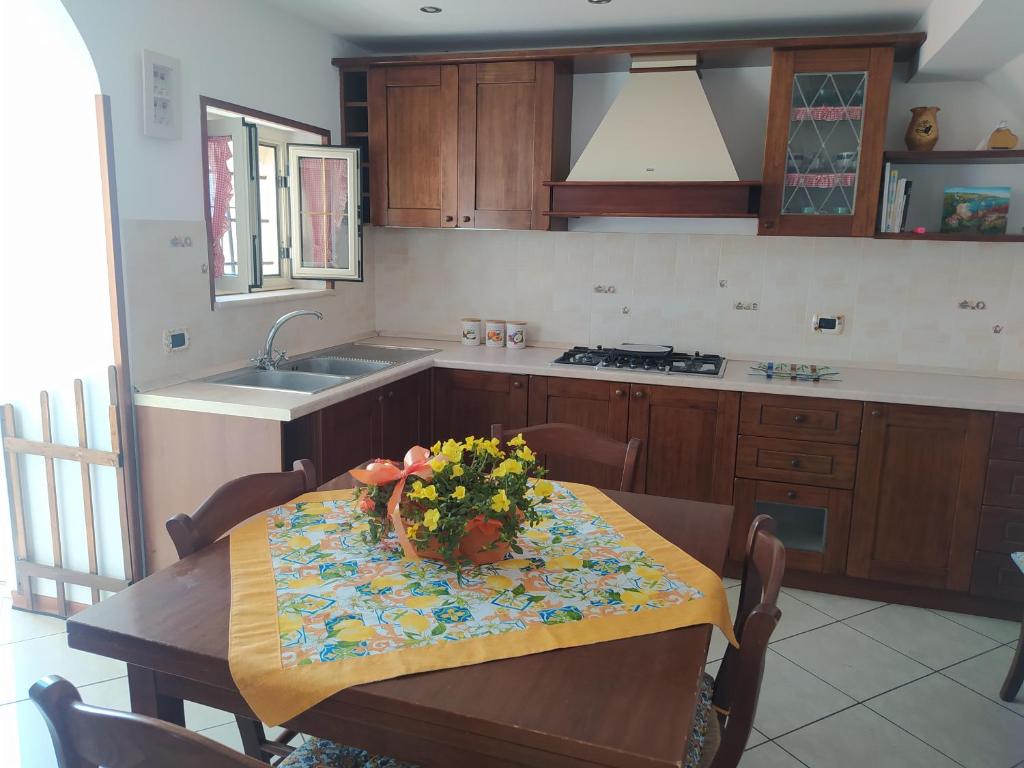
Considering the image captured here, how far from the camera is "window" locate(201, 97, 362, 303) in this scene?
3215 millimetres

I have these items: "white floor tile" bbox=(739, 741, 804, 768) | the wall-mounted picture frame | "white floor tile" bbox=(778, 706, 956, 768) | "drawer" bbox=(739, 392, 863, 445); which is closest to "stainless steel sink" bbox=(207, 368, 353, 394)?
the wall-mounted picture frame

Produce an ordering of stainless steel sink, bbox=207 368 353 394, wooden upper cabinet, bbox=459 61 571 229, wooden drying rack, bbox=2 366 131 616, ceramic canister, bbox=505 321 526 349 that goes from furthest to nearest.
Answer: ceramic canister, bbox=505 321 526 349 < wooden upper cabinet, bbox=459 61 571 229 < stainless steel sink, bbox=207 368 353 394 < wooden drying rack, bbox=2 366 131 616

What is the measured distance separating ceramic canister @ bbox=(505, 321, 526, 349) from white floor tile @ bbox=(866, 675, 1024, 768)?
225 centimetres

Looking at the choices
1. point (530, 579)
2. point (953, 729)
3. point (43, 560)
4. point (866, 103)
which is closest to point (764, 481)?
point (953, 729)

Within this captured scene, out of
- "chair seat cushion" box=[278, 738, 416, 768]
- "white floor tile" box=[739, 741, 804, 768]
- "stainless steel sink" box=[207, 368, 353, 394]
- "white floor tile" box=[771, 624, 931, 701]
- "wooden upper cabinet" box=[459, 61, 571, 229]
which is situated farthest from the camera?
"wooden upper cabinet" box=[459, 61, 571, 229]

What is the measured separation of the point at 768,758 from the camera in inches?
86.3

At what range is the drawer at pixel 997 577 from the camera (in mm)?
2979

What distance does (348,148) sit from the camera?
3396mm

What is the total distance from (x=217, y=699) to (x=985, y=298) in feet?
11.5

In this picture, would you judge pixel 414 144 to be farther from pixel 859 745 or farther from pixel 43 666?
pixel 859 745

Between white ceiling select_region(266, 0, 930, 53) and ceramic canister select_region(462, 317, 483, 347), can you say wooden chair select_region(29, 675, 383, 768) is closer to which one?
white ceiling select_region(266, 0, 930, 53)

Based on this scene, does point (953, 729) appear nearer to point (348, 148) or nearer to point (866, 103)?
point (866, 103)

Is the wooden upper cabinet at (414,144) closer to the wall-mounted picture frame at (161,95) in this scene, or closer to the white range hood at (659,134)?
the white range hood at (659,134)

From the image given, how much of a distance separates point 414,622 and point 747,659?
0.56 meters
